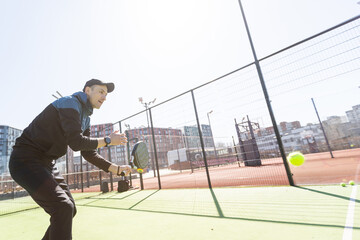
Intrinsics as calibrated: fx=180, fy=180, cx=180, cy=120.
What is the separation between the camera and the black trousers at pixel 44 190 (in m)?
1.46

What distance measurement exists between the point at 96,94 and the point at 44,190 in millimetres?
1111

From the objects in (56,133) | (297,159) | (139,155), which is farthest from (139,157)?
(297,159)

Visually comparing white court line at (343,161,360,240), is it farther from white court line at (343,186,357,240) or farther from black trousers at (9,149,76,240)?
black trousers at (9,149,76,240)

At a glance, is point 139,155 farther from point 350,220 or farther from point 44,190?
point 350,220

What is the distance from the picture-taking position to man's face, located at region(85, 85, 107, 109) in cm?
216

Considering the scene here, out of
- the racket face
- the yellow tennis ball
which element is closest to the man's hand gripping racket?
the racket face

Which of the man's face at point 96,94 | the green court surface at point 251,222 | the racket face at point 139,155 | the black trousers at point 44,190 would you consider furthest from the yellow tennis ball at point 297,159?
the black trousers at point 44,190

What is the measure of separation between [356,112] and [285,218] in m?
23.5

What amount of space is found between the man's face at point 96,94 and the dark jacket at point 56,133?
318 mm

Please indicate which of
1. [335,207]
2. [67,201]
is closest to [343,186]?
[335,207]

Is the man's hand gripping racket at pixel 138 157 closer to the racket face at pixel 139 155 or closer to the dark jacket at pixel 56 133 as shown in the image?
the racket face at pixel 139 155

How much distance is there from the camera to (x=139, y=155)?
2.82 metres

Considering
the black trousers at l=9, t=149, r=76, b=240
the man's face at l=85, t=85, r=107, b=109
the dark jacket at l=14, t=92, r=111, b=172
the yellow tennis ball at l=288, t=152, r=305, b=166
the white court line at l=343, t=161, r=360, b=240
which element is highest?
the man's face at l=85, t=85, r=107, b=109

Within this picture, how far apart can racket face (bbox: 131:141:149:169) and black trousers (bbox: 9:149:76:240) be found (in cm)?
116
